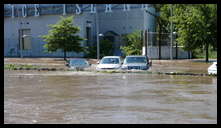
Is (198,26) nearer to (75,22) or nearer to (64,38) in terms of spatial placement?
(64,38)

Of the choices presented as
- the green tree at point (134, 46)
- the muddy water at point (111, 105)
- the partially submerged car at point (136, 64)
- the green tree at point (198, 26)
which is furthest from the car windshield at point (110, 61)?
the green tree at point (134, 46)

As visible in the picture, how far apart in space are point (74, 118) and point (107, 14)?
62.0m

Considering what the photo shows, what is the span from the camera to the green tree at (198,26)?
45594 millimetres

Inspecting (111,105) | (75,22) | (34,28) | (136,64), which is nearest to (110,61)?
(136,64)

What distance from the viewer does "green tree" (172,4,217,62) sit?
45594 mm

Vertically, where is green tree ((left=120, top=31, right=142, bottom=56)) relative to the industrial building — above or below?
below

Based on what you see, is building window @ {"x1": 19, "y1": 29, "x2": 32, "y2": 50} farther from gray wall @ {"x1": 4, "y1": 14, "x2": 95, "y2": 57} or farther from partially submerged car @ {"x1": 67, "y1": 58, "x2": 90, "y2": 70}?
partially submerged car @ {"x1": 67, "y1": 58, "x2": 90, "y2": 70}

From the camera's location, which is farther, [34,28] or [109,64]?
[34,28]

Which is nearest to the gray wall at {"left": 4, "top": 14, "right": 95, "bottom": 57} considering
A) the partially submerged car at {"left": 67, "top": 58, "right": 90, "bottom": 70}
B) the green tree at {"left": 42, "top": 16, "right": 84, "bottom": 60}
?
the green tree at {"left": 42, "top": 16, "right": 84, "bottom": 60}

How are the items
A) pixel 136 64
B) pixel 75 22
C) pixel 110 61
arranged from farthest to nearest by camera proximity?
1. pixel 75 22
2. pixel 110 61
3. pixel 136 64

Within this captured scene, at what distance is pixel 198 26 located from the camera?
150ft

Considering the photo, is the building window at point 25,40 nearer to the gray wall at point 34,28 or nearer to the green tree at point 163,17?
the gray wall at point 34,28
